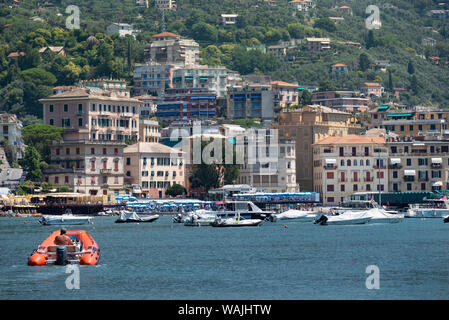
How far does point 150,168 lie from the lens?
7520 inches

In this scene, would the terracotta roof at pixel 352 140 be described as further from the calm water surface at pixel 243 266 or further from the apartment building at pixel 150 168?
the calm water surface at pixel 243 266

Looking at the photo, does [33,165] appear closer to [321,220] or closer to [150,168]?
[150,168]

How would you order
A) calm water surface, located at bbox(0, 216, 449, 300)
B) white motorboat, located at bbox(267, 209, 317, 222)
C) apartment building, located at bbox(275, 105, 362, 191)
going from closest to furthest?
1. calm water surface, located at bbox(0, 216, 449, 300)
2. white motorboat, located at bbox(267, 209, 317, 222)
3. apartment building, located at bbox(275, 105, 362, 191)

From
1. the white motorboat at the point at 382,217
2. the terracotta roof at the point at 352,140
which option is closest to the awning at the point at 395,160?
the terracotta roof at the point at 352,140

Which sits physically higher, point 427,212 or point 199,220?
point 199,220

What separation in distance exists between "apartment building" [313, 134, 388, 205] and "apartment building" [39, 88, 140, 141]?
37237 mm

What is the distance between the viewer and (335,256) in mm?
86438

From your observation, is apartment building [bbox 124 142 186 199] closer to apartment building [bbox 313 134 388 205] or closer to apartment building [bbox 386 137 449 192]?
apartment building [bbox 313 134 388 205]

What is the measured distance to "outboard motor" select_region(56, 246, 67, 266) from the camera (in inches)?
2948

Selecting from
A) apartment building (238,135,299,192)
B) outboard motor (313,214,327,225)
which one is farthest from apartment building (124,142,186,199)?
outboard motor (313,214,327,225)

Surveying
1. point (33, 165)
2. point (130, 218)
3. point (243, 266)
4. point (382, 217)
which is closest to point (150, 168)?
point (33, 165)

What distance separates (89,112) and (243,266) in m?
115
